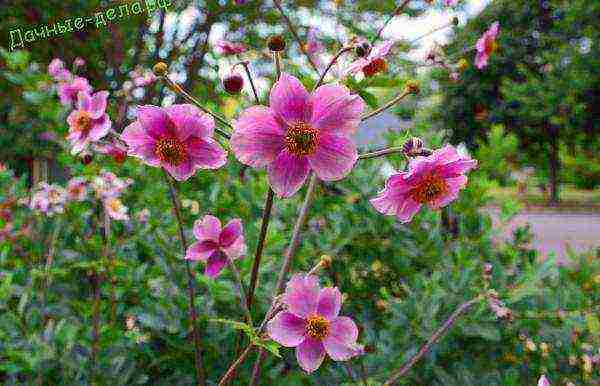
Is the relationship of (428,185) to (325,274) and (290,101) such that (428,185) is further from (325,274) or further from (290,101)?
(325,274)

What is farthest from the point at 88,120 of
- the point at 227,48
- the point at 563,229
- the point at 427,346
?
the point at 563,229

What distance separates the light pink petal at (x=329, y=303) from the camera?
90 cm

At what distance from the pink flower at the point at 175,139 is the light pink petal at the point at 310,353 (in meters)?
0.28

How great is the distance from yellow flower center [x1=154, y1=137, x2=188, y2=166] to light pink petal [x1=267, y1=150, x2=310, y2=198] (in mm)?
143

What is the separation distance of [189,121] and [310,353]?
37 centimetres

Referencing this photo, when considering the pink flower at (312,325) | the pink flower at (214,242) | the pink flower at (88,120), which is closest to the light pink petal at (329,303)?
the pink flower at (312,325)

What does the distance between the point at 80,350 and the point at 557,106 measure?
1737 cm

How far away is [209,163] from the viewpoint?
34.1 inches

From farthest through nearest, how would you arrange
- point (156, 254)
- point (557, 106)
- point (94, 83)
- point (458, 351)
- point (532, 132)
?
1. point (532, 132)
2. point (557, 106)
3. point (94, 83)
4. point (156, 254)
5. point (458, 351)

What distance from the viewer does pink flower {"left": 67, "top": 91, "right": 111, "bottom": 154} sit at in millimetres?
1068

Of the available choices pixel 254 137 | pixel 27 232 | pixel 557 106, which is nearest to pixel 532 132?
pixel 557 106

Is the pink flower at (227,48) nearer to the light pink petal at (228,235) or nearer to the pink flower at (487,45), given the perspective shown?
the light pink petal at (228,235)

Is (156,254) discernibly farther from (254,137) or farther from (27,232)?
(254,137)

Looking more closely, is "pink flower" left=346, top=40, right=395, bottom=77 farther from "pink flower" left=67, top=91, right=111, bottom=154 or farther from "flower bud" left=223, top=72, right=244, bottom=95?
"pink flower" left=67, top=91, right=111, bottom=154
